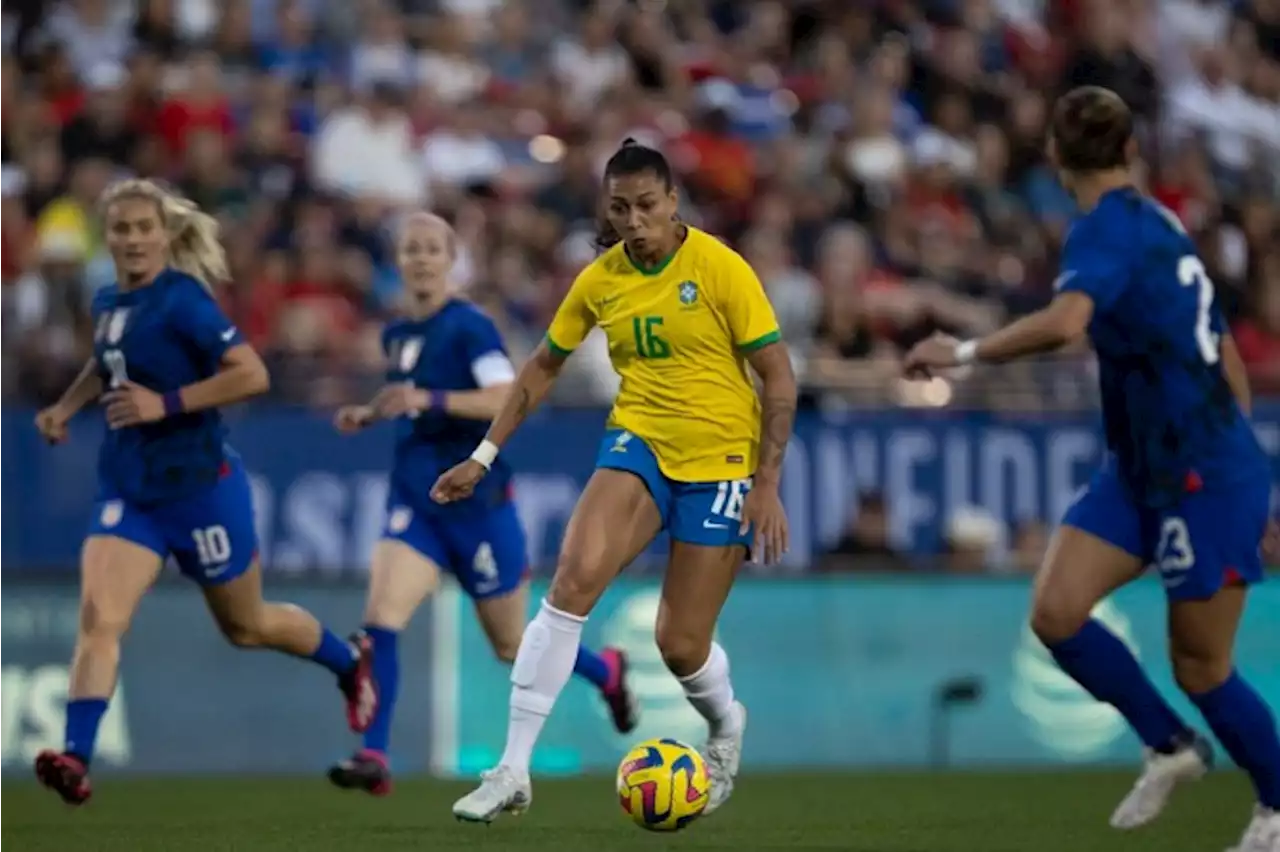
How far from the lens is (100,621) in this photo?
11.0 m

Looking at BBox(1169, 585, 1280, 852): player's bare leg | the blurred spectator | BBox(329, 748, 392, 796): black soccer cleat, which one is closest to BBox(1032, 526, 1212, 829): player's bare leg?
BBox(1169, 585, 1280, 852): player's bare leg

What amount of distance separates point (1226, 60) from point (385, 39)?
753cm

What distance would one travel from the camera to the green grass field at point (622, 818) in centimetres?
986

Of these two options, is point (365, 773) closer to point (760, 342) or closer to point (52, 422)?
point (52, 422)

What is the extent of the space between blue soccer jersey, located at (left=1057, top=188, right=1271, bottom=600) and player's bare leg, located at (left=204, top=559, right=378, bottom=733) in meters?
4.21

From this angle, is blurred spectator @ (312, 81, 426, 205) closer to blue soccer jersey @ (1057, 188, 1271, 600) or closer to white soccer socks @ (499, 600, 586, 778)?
white soccer socks @ (499, 600, 586, 778)

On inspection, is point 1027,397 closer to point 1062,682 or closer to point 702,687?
point 1062,682

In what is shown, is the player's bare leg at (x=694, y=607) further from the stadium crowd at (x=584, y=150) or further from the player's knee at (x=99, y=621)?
the stadium crowd at (x=584, y=150)

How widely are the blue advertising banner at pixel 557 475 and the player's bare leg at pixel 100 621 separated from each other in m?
5.47

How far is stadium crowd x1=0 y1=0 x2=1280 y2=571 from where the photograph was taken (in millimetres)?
17562

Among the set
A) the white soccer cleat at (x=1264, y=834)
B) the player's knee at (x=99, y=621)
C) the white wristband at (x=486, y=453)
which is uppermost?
the white wristband at (x=486, y=453)

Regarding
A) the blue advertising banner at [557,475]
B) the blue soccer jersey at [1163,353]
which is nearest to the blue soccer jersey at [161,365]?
the blue soccer jersey at [1163,353]

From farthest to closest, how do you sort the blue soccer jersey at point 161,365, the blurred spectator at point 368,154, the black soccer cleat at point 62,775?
the blurred spectator at point 368,154 < the blue soccer jersey at point 161,365 < the black soccer cleat at point 62,775

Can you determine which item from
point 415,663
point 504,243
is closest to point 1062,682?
point 415,663
